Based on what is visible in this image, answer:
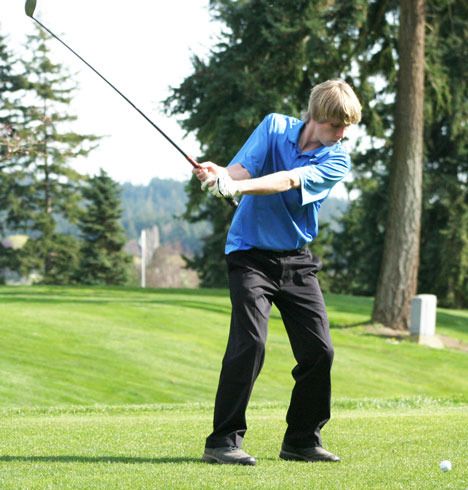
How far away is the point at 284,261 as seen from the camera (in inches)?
217

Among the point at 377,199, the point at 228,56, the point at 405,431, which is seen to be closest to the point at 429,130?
the point at 377,199

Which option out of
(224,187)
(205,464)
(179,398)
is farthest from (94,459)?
(179,398)

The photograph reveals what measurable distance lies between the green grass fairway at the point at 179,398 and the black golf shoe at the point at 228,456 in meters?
0.07

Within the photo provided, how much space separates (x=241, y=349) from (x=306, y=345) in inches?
15.6

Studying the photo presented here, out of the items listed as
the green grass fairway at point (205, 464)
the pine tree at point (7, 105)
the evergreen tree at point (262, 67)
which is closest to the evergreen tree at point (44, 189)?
the pine tree at point (7, 105)

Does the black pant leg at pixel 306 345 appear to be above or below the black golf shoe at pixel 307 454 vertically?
above

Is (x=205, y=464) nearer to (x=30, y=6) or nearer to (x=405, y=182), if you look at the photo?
(x=30, y=6)

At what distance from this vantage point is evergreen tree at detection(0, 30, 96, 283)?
179 ft

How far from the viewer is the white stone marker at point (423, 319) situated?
21344 millimetres

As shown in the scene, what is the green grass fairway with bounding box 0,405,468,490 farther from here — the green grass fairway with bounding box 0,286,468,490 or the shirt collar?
the shirt collar

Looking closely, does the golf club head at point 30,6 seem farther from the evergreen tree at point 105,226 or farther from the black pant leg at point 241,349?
the evergreen tree at point 105,226

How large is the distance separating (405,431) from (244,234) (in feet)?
6.72

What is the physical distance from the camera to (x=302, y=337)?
5613 mm

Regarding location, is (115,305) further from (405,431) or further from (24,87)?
(24,87)
